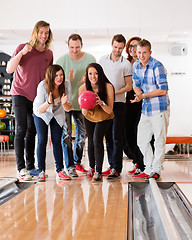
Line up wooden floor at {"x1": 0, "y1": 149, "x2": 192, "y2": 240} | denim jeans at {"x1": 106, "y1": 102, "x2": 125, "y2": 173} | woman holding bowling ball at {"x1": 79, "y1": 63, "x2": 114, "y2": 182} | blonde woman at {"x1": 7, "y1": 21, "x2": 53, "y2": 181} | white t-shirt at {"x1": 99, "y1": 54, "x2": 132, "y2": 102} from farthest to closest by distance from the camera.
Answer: white t-shirt at {"x1": 99, "y1": 54, "x2": 132, "y2": 102}
denim jeans at {"x1": 106, "y1": 102, "x2": 125, "y2": 173}
blonde woman at {"x1": 7, "y1": 21, "x2": 53, "y2": 181}
woman holding bowling ball at {"x1": 79, "y1": 63, "x2": 114, "y2": 182}
wooden floor at {"x1": 0, "y1": 149, "x2": 192, "y2": 240}

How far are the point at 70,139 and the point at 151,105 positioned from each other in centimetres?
91

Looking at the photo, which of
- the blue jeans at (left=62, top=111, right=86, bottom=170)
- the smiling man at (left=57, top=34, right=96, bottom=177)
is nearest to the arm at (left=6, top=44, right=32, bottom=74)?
the smiling man at (left=57, top=34, right=96, bottom=177)

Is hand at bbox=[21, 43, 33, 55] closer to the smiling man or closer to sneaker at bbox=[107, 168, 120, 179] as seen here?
the smiling man

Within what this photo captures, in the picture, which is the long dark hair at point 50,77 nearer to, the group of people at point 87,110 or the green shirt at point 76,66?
the group of people at point 87,110

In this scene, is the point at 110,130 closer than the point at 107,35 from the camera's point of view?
Yes

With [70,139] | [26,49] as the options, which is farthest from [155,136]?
[26,49]

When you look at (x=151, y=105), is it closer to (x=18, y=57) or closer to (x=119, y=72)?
(x=119, y=72)

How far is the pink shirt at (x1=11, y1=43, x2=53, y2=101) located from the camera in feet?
11.5

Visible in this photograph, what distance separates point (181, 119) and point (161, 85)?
16.8ft

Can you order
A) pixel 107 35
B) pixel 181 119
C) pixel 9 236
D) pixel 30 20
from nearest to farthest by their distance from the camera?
pixel 9 236
pixel 30 20
pixel 107 35
pixel 181 119

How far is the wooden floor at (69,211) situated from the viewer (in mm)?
1839

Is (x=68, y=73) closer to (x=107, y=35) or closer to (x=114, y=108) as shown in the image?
(x=114, y=108)

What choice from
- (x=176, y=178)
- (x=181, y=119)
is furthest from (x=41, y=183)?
(x=181, y=119)

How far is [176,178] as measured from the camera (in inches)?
145
